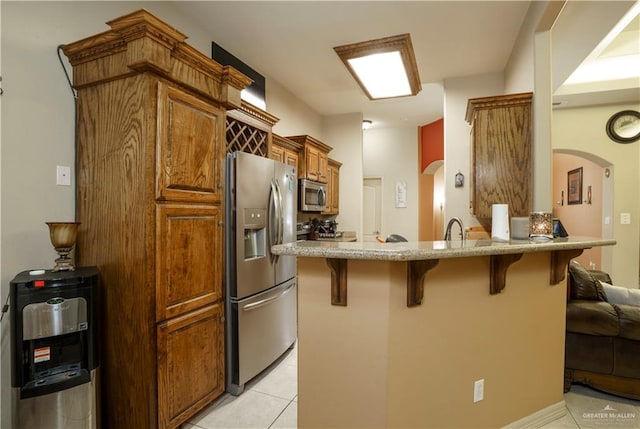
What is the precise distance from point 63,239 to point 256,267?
47.6 inches

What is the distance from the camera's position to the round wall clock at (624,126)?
442 cm

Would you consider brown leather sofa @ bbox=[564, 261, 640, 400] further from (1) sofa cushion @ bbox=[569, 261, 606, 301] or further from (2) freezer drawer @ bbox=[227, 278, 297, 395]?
(2) freezer drawer @ bbox=[227, 278, 297, 395]

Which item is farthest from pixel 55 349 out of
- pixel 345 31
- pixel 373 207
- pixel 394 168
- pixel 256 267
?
pixel 394 168

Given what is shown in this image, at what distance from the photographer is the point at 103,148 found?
1.86 m

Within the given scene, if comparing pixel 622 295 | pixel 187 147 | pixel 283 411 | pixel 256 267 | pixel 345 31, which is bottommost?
pixel 283 411

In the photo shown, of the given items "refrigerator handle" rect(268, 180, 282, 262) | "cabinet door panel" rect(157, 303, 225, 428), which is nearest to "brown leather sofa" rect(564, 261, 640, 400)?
"refrigerator handle" rect(268, 180, 282, 262)

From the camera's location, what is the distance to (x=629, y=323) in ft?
7.09

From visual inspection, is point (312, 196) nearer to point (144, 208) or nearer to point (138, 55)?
→ point (144, 208)

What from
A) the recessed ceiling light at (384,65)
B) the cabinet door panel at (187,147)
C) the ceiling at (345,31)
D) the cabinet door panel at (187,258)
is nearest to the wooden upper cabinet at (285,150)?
the ceiling at (345,31)

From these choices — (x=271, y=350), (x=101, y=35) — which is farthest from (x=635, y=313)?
(x=101, y=35)

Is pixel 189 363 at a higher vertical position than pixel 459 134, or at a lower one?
lower

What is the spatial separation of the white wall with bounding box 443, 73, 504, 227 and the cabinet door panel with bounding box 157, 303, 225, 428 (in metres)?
3.16

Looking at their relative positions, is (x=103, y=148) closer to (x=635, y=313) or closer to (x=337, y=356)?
(x=337, y=356)

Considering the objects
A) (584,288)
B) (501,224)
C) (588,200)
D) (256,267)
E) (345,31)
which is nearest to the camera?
(501,224)
